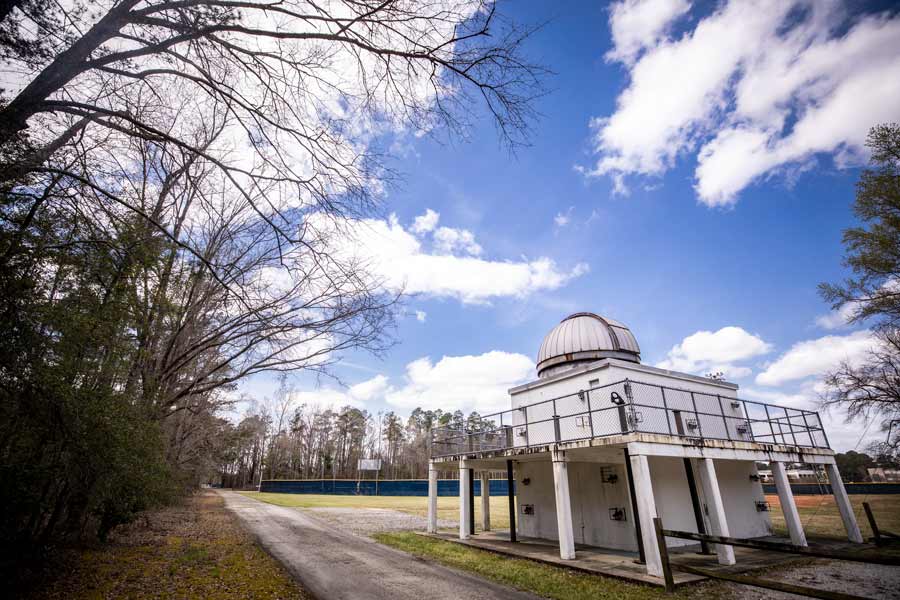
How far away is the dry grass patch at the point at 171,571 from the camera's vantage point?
293 inches

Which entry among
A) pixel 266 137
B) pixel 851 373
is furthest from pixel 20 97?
pixel 851 373

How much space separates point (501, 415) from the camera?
52.2ft

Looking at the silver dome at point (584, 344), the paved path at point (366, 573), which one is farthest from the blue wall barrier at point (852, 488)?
the paved path at point (366, 573)

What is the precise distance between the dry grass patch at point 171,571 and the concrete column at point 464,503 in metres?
6.88

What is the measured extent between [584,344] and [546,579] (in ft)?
30.2

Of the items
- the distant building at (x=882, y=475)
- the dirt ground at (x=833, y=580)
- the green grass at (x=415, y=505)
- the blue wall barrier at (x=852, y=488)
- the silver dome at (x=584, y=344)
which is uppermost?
the silver dome at (x=584, y=344)

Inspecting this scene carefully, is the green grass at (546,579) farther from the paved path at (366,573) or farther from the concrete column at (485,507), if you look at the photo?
the concrete column at (485,507)

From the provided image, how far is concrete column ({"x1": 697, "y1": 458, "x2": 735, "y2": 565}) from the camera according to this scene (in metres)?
10.2

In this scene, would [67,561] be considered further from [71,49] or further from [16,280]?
[71,49]

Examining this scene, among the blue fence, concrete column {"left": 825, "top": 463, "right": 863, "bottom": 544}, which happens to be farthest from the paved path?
the blue fence

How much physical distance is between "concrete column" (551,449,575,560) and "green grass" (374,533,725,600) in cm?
75

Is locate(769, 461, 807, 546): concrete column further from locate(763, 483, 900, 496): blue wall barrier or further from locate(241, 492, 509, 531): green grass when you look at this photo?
locate(763, 483, 900, 496): blue wall barrier

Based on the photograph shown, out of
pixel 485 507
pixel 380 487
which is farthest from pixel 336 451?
pixel 485 507

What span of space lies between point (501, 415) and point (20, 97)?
1510cm
